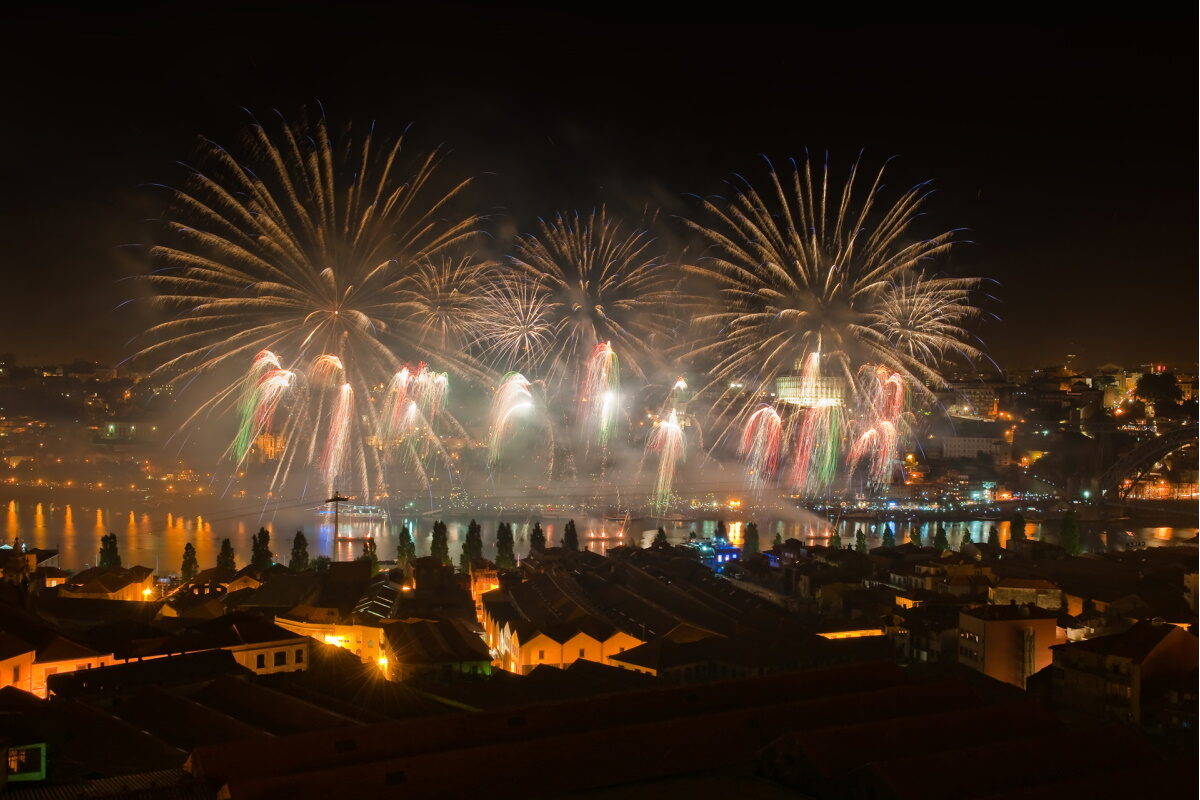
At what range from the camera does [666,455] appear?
23.1m

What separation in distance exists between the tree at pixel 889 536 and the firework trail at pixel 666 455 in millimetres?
4222

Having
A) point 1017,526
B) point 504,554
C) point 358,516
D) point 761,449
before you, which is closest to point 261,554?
point 504,554

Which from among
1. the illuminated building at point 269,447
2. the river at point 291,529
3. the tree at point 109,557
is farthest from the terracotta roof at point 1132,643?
the illuminated building at point 269,447

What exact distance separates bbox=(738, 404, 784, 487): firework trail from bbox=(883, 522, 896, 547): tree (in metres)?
2.79

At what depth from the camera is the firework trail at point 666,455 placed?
70.2ft

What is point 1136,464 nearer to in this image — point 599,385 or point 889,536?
point 889,536

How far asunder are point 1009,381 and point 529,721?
4162cm

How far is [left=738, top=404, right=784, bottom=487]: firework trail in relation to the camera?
21516 mm

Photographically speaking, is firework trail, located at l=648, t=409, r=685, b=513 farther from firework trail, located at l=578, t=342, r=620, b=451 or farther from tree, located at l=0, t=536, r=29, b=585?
tree, located at l=0, t=536, r=29, b=585

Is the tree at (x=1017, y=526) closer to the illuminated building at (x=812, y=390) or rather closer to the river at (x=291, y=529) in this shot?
the river at (x=291, y=529)

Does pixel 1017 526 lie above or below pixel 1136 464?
below

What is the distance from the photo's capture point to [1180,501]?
26.9m

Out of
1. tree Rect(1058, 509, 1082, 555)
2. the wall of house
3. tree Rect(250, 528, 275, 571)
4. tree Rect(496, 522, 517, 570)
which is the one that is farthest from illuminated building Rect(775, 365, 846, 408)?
the wall of house

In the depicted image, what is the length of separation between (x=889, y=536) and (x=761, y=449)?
4402 millimetres
